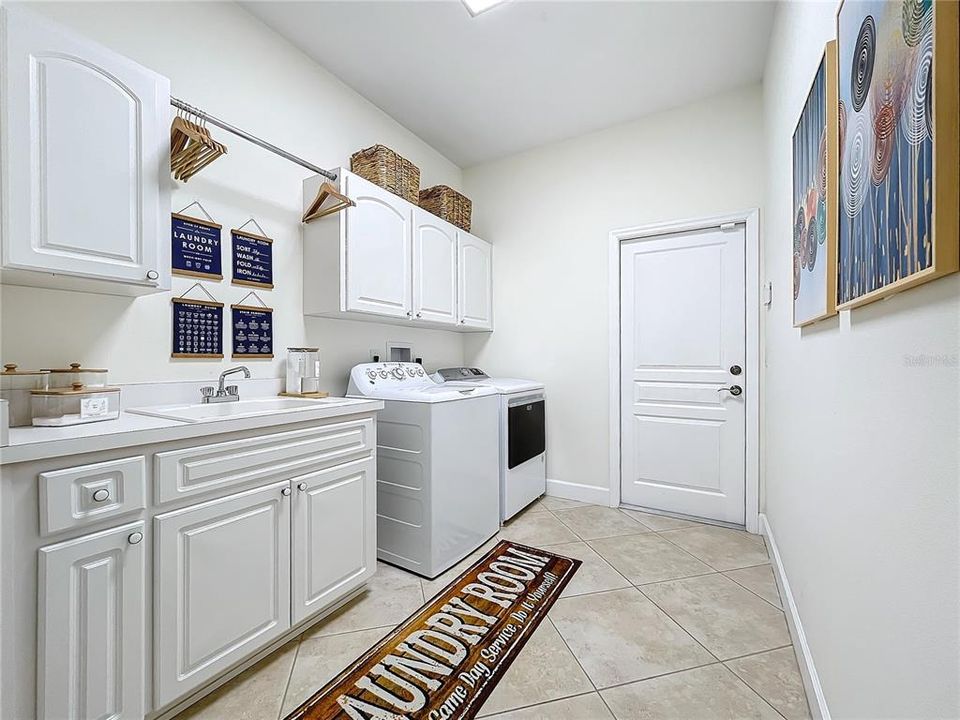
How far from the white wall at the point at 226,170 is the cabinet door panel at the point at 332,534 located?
0.75 meters

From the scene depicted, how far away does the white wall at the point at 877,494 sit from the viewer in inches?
24.0

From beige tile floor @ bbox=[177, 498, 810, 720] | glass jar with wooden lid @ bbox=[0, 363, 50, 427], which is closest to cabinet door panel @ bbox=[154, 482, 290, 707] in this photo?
beige tile floor @ bbox=[177, 498, 810, 720]

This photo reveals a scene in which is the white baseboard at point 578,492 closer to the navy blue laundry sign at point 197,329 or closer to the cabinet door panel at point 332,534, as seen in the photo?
the cabinet door panel at point 332,534

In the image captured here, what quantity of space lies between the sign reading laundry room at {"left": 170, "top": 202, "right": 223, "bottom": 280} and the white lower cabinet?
1.13 metres

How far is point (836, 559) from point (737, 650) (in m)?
0.78

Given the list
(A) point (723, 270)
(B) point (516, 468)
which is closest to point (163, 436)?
(B) point (516, 468)

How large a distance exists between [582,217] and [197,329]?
2654 mm

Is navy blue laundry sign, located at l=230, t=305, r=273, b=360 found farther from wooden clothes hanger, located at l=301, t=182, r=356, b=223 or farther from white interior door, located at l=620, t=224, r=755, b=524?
white interior door, located at l=620, t=224, r=755, b=524

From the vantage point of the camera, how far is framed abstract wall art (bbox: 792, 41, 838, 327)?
1079 millimetres

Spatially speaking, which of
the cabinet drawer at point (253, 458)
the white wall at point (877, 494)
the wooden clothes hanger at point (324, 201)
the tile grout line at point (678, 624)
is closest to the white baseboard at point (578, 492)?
the tile grout line at point (678, 624)

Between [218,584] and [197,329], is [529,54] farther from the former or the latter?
[218,584]

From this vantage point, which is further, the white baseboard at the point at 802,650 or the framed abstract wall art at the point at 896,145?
the white baseboard at the point at 802,650

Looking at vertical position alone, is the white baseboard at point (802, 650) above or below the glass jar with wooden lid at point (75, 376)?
below

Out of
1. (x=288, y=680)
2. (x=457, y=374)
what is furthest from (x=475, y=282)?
(x=288, y=680)
